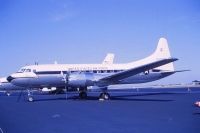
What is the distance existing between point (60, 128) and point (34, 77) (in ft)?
52.9

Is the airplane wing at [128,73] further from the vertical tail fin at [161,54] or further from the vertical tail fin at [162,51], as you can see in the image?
the vertical tail fin at [162,51]

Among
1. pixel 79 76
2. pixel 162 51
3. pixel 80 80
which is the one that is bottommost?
pixel 80 80

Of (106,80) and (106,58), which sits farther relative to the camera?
(106,58)

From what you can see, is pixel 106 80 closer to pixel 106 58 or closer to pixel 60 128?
pixel 60 128

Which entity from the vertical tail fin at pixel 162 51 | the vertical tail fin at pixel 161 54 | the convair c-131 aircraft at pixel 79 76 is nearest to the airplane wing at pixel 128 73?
the convair c-131 aircraft at pixel 79 76

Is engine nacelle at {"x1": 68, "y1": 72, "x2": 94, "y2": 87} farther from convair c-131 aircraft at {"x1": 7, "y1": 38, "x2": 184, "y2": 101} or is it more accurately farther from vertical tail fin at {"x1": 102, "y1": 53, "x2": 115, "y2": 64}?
vertical tail fin at {"x1": 102, "y1": 53, "x2": 115, "y2": 64}

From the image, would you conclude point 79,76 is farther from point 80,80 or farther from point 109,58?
point 109,58

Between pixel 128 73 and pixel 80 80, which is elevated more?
pixel 128 73

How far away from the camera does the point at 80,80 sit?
25.5 meters

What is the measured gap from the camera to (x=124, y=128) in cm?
1093

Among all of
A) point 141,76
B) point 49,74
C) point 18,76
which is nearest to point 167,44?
point 141,76

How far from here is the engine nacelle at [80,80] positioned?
2554 cm

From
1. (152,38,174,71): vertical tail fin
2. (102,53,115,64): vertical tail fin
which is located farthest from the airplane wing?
(102,53,115,64): vertical tail fin

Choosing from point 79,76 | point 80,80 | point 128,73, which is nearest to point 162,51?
point 128,73
